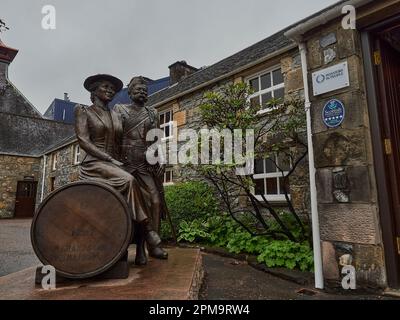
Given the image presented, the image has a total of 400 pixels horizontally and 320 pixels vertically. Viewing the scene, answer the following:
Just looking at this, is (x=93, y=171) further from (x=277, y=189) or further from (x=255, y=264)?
(x=277, y=189)

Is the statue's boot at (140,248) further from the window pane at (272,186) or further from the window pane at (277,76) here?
the window pane at (277,76)

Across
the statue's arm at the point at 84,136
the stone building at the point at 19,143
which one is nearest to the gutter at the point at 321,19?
the statue's arm at the point at 84,136

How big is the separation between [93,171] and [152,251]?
41.2 inches

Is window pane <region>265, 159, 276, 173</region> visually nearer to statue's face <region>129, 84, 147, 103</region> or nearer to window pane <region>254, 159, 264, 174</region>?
window pane <region>254, 159, 264, 174</region>

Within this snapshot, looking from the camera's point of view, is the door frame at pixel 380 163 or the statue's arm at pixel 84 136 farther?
the door frame at pixel 380 163

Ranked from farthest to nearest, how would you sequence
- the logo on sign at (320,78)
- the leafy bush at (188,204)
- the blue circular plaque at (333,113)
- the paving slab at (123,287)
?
1. the leafy bush at (188,204)
2. the logo on sign at (320,78)
3. the blue circular plaque at (333,113)
4. the paving slab at (123,287)

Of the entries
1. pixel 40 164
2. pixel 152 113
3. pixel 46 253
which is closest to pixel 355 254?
pixel 152 113

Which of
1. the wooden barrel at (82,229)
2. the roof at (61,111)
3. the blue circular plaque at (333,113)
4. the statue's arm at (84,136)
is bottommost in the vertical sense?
the wooden barrel at (82,229)

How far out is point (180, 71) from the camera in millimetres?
14617

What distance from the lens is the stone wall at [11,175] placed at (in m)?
18.2

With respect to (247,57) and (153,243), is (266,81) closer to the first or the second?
(247,57)

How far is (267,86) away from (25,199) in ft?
60.5

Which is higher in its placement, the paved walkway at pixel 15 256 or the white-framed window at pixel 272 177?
the white-framed window at pixel 272 177

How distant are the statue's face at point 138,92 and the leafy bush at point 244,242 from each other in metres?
3.40
